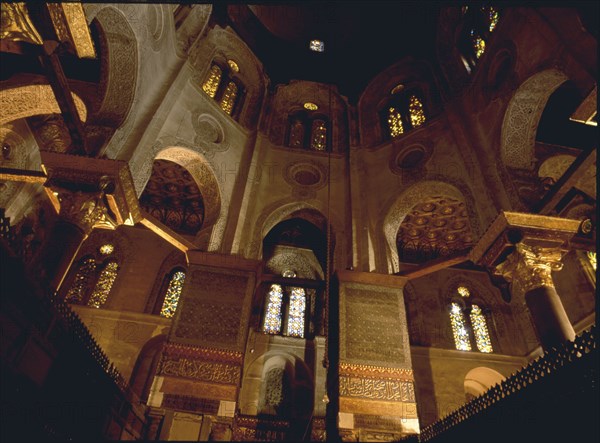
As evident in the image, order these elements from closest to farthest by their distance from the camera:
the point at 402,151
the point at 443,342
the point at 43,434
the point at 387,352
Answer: the point at 43,434
the point at 387,352
the point at 402,151
the point at 443,342

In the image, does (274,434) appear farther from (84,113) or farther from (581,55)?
(581,55)

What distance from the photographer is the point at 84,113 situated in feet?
31.2

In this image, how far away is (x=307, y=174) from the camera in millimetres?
11477

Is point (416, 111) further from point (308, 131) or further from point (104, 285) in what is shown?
point (104, 285)

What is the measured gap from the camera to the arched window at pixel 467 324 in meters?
12.4

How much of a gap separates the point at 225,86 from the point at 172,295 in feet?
Result: 22.4

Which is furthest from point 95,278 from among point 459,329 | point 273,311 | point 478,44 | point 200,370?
point 478,44

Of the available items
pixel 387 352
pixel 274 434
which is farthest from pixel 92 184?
pixel 274 434

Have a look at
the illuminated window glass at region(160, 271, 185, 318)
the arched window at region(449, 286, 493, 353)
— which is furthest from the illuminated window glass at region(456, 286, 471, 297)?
the illuminated window glass at region(160, 271, 185, 318)

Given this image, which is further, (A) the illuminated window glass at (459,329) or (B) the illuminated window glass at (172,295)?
(A) the illuminated window glass at (459,329)

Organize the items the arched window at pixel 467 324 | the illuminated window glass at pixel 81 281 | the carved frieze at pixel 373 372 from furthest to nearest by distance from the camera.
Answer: the arched window at pixel 467 324 < the illuminated window glass at pixel 81 281 < the carved frieze at pixel 373 372

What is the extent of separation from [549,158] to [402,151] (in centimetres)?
362

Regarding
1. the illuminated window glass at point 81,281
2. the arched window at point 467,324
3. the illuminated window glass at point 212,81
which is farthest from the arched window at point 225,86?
the arched window at point 467,324

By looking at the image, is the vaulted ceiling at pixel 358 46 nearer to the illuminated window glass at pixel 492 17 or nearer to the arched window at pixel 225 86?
the arched window at pixel 225 86
